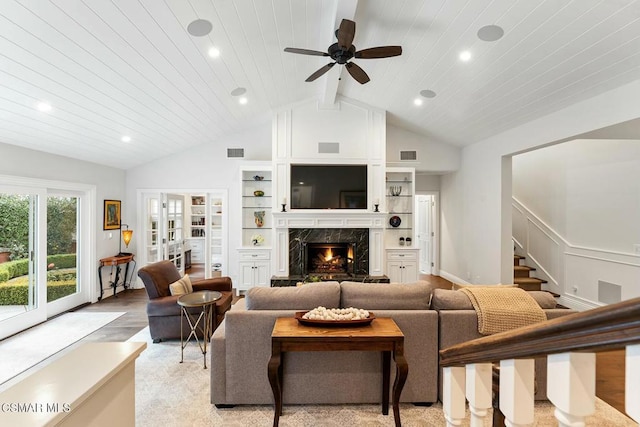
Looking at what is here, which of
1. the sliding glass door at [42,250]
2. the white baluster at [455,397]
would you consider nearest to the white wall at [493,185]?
the white baluster at [455,397]

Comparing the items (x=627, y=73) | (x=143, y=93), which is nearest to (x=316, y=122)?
(x=143, y=93)

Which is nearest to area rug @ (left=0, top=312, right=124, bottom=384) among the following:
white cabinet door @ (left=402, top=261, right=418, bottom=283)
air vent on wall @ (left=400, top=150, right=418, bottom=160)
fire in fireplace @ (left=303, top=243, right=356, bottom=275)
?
fire in fireplace @ (left=303, top=243, right=356, bottom=275)

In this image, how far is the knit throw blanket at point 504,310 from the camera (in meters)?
2.29

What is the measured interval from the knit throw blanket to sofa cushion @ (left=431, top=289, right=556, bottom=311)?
0.20 feet

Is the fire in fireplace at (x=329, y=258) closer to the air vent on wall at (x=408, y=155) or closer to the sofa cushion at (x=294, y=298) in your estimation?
the air vent on wall at (x=408, y=155)

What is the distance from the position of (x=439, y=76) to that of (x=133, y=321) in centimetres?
539

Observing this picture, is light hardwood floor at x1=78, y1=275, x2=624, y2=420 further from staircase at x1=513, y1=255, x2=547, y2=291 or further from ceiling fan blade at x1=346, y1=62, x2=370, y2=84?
ceiling fan blade at x1=346, y1=62, x2=370, y2=84

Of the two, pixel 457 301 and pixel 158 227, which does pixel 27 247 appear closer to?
pixel 158 227

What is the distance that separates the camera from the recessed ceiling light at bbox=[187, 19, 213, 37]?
282 centimetres

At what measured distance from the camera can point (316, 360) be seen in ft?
7.81

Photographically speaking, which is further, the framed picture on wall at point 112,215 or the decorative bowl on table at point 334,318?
the framed picture on wall at point 112,215

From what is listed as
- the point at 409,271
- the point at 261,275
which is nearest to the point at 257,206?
the point at 261,275

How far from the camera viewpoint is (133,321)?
4.31 meters

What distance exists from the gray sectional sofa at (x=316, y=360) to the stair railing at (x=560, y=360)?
1623 millimetres
